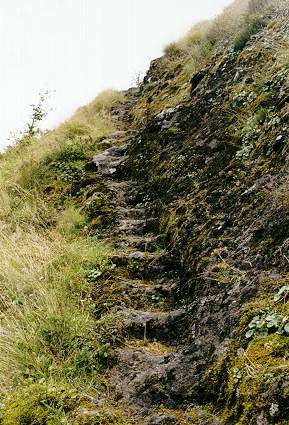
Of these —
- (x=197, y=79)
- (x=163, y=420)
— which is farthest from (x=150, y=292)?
(x=197, y=79)

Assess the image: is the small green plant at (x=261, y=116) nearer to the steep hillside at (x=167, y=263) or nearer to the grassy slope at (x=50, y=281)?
the steep hillside at (x=167, y=263)

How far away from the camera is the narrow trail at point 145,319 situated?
3.58 m

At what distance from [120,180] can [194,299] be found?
367 cm

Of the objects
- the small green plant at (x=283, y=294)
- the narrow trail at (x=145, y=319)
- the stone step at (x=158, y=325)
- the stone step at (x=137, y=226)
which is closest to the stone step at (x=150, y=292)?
the narrow trail at (x=145, y=319)

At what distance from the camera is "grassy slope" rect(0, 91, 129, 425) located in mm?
3637

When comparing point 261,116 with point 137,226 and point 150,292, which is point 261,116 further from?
point 150,292

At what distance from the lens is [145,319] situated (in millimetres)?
4371

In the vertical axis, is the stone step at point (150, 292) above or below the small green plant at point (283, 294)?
below

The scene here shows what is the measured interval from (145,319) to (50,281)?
1.14m

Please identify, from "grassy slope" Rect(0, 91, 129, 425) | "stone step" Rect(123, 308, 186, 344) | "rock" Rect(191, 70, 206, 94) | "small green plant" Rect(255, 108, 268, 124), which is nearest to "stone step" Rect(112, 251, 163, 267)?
"grassy slope" Rect(0, 91, 129, 425)

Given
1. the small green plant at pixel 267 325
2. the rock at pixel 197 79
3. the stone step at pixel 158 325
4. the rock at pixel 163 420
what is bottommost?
the stone step at pixel 158 325

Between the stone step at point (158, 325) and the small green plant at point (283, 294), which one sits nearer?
the small green plant at point (283, 294)

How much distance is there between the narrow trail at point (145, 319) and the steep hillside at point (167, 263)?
0.05 ft

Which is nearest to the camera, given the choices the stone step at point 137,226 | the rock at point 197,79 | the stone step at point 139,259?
the stone step at point 139,259
